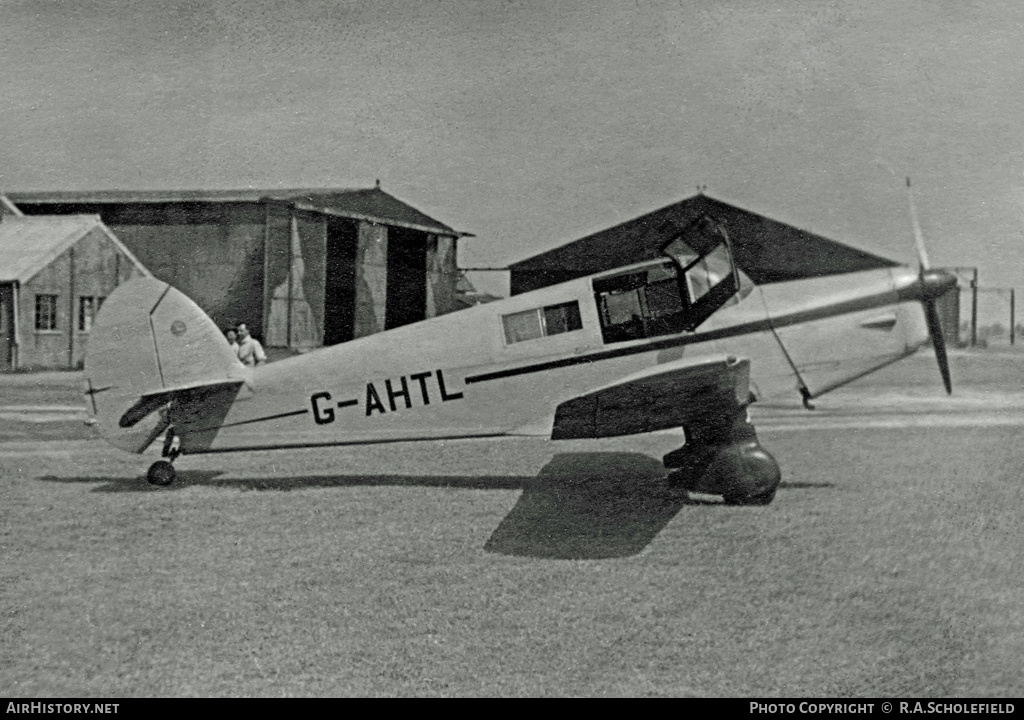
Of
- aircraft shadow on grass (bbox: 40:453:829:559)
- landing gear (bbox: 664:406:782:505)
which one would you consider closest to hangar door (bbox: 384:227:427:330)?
aircraft shadow on grass (bbox: 40:453:829:559)

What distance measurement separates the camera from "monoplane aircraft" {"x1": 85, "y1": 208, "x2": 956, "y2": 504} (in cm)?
620

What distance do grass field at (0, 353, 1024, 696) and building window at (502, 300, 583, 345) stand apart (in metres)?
1.44

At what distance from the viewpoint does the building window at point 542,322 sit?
644 centimetres

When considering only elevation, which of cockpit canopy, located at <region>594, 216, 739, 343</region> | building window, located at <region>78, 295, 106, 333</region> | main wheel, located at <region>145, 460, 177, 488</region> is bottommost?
building window, located at <region>78, 295, 106, 333</region>

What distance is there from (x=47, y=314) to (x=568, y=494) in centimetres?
1419

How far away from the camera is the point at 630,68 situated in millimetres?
6656

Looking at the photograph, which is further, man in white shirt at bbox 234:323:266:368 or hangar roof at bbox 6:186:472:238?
hangar roof at bbox 6:186:472:238

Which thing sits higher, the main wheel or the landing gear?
the landing gear

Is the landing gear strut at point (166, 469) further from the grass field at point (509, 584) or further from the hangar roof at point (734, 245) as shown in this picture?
the hangar roof at point (734, 245)

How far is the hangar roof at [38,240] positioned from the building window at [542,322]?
39.0 feet

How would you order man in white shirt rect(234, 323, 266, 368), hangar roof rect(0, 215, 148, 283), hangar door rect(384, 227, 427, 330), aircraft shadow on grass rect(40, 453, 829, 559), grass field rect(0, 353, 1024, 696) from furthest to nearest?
hangar door rect(384, 227, 427, 330), hangar roof rect(0, 215, 148, 283), man in white shirt rect(234, 323, 266, 368), aircraft shadow on grass rect(40, 453, 829, 559), grass field rect(0, 353, 1024, 696)

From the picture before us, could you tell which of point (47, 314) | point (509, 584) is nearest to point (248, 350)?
point (47, 314)

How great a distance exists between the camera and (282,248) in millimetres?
15109

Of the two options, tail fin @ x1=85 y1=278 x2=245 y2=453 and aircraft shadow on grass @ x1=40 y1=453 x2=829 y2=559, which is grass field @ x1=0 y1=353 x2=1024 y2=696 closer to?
aircraft shadow on grass @ x1=40 y1=453 x2=829 y2=559
